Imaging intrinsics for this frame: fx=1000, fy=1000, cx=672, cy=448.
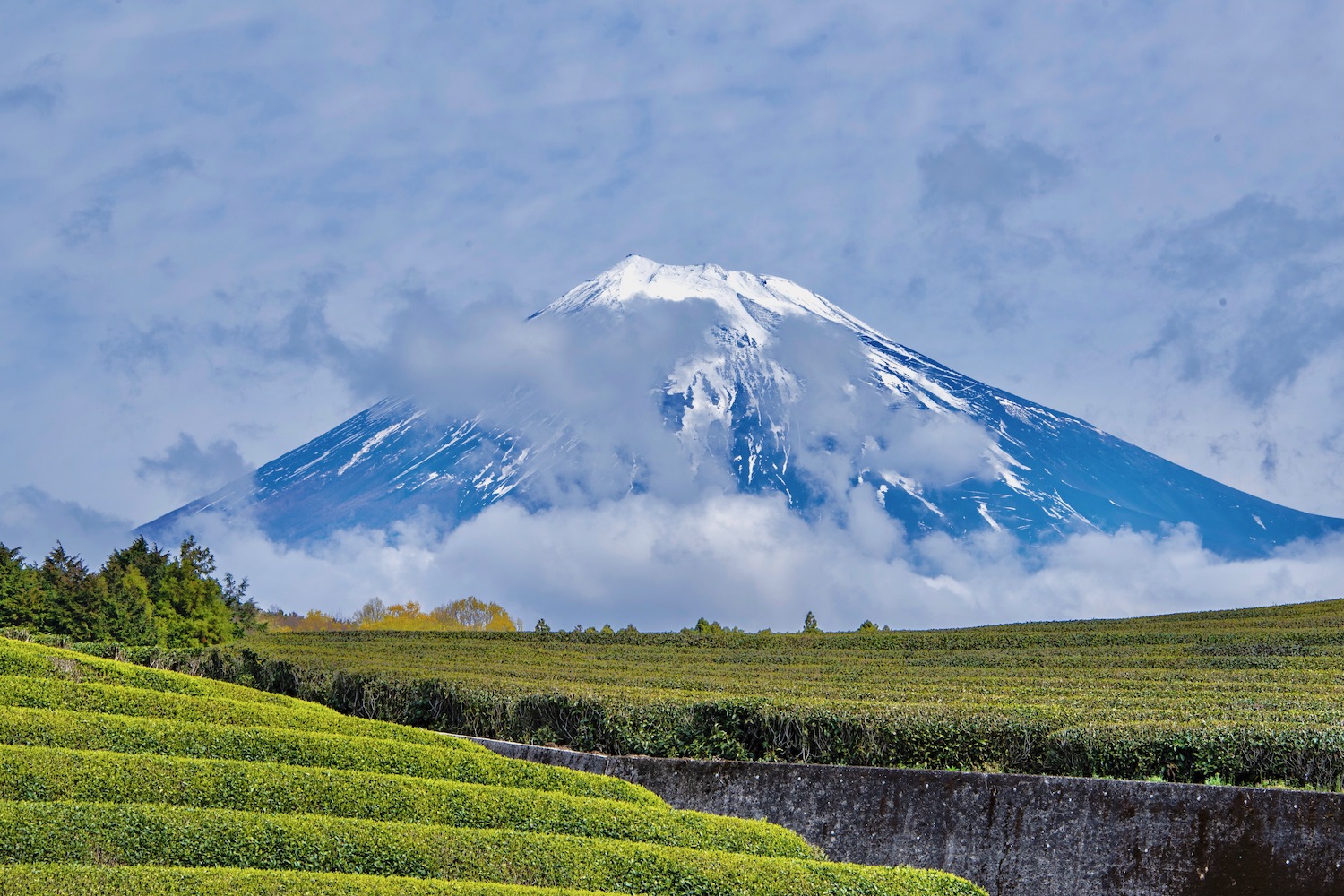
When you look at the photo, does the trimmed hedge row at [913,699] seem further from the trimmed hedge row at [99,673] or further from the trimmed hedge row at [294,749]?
the trimmed hedge row at [99,673]

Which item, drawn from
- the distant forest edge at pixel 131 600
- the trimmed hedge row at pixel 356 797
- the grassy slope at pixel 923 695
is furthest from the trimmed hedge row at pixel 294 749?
the distant forest edge at pixel 131 600

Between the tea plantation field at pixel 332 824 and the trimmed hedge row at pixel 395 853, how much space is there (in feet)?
0.06

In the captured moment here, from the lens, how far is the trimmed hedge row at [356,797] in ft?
34.3

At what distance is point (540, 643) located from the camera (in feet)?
120

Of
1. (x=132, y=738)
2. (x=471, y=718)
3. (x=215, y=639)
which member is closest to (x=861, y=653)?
(x=471, y=718)

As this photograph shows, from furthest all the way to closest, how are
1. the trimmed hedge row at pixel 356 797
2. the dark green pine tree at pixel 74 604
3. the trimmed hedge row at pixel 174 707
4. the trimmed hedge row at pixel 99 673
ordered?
the dark green pine tree at pixel 74 604 → the trimmed hedge row at pixel 99 673 → the trimmed hedge row at pixel 174 707 → the trimmed hedge row at pixel 356 797

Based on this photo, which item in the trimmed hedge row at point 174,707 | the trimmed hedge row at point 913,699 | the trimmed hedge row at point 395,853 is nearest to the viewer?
the trimmed hedge row at point 395,853

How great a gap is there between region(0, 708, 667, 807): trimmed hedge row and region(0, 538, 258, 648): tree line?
96.8 ft

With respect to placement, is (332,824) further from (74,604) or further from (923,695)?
(74,604)

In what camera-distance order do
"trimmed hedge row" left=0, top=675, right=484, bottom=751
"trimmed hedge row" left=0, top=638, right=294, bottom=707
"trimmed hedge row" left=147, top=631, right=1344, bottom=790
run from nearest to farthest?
1. "trimmed hedge row" left=147, top=631, right=1344, bottom=790
2. "trimmed hedge row" left=0, top=675, right=484, bottom=751
3. "trimmed hedge row" left=0, top=638, right=294, bottom=707

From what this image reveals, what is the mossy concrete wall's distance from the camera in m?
10.9

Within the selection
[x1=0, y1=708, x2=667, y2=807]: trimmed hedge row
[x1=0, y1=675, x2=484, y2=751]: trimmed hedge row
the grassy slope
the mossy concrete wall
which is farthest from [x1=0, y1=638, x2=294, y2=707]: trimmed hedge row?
the mossy concrete wall

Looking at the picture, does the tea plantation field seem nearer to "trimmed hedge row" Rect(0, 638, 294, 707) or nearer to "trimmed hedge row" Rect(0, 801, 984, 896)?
"trimmed hedge row" Rect(0, 801, 984, 896)

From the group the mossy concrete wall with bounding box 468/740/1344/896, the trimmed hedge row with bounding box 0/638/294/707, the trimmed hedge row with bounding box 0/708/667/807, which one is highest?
the trimmed hedge row with bounding box 0/638/294/707
